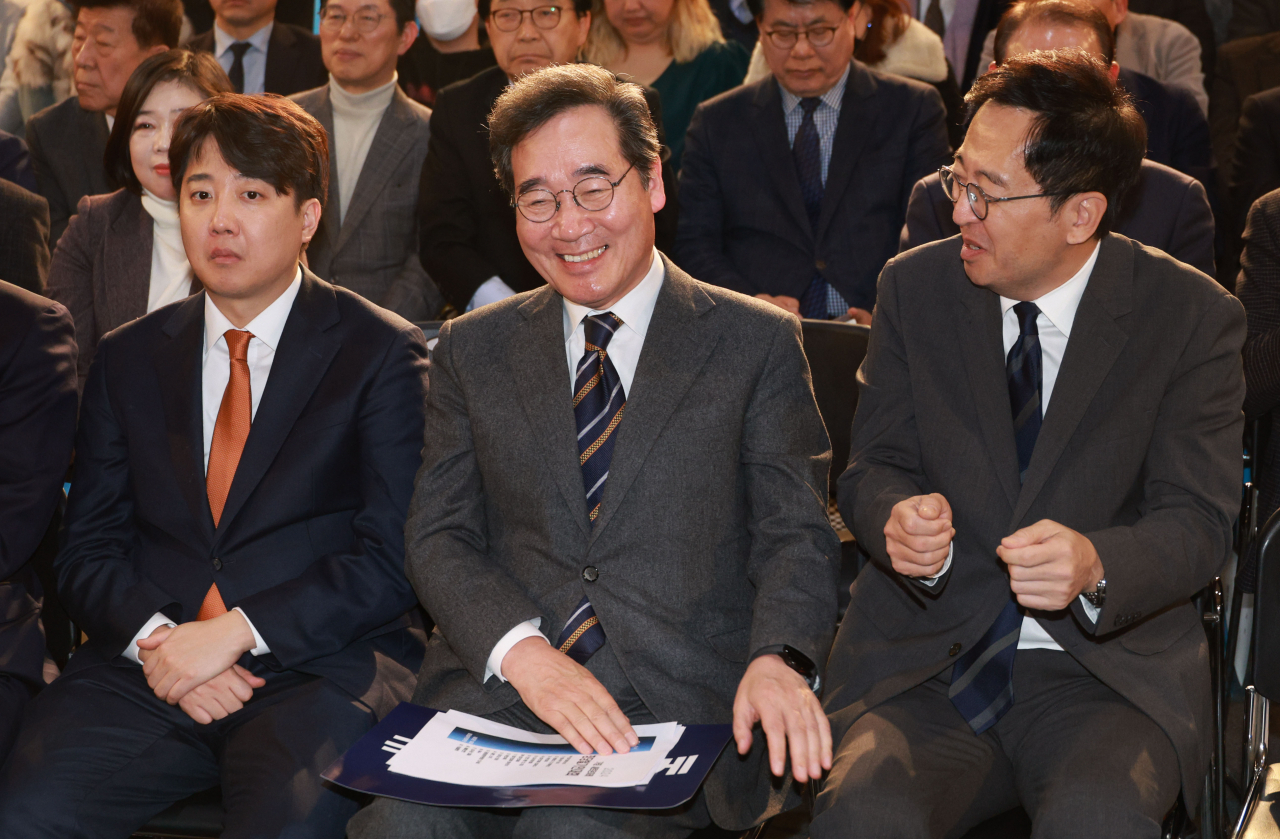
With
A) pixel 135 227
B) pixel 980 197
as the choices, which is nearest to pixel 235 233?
pixel 135 227

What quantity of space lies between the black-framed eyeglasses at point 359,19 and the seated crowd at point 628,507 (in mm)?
2073

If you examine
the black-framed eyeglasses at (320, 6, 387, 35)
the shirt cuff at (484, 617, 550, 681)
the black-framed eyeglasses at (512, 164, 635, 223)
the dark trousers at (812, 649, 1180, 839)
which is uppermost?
the black-framed eyeglasses at (320, 6, 387, 35)

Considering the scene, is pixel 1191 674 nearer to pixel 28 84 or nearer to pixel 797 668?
pixel 797 668

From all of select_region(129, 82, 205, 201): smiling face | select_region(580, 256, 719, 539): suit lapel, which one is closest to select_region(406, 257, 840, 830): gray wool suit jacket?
select_region(580, 256, 719, 539): suit lapel

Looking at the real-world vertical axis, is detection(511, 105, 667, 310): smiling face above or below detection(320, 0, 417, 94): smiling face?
below

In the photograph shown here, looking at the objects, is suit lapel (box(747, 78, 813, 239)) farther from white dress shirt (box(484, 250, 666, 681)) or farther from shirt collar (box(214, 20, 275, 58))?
shirt collar (box(214, 20, 275, 58))

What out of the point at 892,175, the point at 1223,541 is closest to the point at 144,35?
the point at 892,175

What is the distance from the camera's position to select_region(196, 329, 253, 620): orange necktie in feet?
8.25

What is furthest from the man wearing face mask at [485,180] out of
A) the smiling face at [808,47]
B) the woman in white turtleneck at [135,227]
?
the woman in white turtleneck at [135,227]

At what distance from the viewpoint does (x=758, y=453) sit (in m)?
2.32

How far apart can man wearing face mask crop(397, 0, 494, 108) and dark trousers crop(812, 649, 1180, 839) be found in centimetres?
400

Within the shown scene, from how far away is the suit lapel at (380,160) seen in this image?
455 centimetres

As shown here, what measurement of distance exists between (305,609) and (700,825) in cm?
88

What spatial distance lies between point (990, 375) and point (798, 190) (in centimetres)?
212
